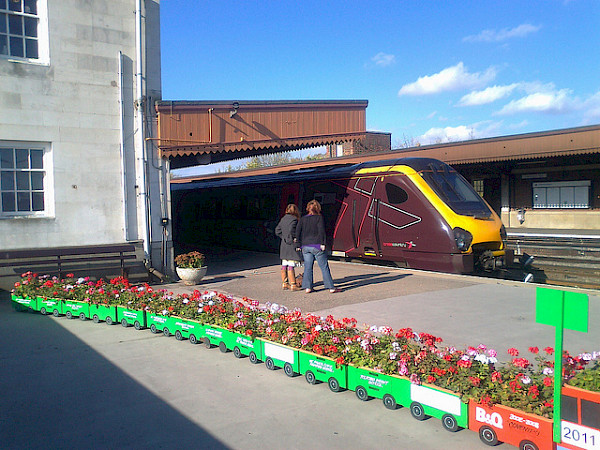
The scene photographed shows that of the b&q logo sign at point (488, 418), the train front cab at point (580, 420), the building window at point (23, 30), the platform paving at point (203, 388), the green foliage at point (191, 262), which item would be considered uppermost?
the building window at point (23, 30)

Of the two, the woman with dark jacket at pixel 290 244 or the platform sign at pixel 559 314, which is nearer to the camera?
the platform sign at pixel 559 314

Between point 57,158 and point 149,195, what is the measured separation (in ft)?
6.68

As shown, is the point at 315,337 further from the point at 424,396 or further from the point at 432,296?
the point at 432,296

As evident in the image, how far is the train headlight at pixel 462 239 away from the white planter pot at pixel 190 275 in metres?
5.49

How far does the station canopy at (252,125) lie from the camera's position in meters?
11.9

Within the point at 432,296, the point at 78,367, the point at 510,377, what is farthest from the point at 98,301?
the point at 510,377

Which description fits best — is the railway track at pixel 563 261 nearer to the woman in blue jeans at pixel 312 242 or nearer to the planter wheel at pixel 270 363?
the woman in blue jeans at pixel 312 242

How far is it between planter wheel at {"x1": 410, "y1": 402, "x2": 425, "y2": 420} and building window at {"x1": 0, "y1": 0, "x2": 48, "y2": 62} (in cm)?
996

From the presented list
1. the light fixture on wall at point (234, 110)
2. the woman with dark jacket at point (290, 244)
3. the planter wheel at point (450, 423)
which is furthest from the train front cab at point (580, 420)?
the light fixture on wall at point (234, 110)

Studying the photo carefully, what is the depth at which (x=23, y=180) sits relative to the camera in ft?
34.4

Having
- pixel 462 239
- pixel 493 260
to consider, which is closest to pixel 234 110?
pixel 462 239

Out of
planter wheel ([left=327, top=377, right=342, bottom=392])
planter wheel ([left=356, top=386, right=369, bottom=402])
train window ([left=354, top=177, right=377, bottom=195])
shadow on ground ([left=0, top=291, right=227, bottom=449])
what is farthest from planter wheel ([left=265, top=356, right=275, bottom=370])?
train window ([left=354, top=177, right=377, bottom=195])

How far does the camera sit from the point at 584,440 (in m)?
3.54

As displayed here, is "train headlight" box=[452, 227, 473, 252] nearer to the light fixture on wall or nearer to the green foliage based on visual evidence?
the green foliage
